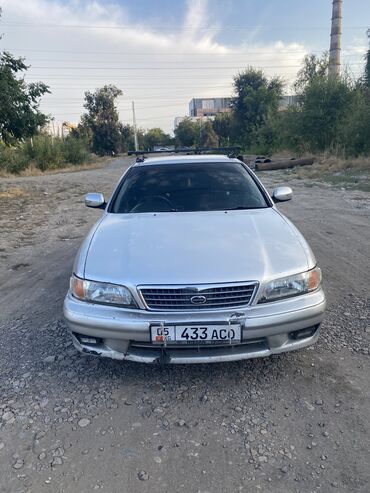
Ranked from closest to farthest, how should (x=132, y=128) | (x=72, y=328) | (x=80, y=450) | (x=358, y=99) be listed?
(x=80, y=450) → (x=72, y=328) → (x=358, y=99) → (x=132, y=128)

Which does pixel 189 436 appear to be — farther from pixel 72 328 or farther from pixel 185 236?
pixel 185 236

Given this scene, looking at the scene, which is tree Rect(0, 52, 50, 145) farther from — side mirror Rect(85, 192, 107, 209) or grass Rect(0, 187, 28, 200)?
side mirror Rect(85, 192, 107, 209)

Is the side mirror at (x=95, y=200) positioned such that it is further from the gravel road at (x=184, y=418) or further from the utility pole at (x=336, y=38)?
the utility pole at (x=336, y=38)

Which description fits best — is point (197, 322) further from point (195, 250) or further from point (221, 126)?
point (221, 126)

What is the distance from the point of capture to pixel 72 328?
2547 millimetres

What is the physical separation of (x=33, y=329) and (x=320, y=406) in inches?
98.8

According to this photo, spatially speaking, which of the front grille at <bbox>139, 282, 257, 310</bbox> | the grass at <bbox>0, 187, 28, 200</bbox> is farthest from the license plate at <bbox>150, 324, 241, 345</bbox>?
the grass at <bbox>0, 187, 28, 200</bbox>

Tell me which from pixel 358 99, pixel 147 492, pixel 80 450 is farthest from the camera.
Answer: pixel 358 99

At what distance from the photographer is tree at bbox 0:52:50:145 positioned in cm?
1305

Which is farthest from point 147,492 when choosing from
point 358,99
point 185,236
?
point 358,99

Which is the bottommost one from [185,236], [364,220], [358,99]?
[364,220]

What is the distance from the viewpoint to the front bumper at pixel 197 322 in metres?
2.35

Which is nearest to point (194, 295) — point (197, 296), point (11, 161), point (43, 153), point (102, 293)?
point (197, 296)

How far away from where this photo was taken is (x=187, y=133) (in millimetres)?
76562
